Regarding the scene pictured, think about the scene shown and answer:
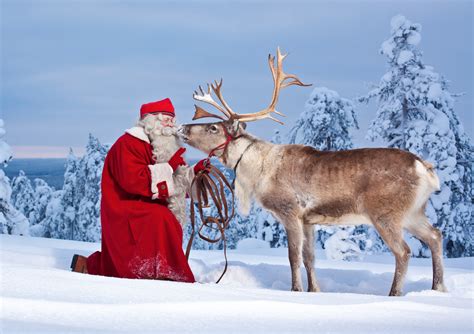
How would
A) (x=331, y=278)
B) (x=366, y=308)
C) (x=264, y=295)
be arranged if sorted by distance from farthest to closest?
1. (x=331, y=278)
2. (x=264, y=295)
3. (x=366, y=308)

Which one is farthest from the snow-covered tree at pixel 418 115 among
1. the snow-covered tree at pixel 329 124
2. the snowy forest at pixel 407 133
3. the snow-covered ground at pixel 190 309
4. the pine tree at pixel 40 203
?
the pine tree at pixel 40 203

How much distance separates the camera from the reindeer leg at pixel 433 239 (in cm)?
653

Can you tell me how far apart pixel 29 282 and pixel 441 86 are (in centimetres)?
1489

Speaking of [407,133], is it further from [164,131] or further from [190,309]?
[190,309]

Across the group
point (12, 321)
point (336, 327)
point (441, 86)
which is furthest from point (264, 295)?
point (441, 86)

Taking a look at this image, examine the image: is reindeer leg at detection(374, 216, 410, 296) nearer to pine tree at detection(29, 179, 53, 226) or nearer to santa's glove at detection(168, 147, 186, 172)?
santa's glove at detection(168, 147, 186, 172)

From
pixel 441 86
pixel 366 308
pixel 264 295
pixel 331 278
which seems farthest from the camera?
pixel 441 86

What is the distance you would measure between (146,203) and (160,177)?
347 mm

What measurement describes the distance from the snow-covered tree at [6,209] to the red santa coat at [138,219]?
12.2 metres

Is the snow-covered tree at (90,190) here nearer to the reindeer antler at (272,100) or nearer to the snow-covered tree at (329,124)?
the snow-covered tree at (329,124)

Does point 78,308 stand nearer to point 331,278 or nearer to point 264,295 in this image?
point 264,295

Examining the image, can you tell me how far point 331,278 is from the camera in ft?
24.8

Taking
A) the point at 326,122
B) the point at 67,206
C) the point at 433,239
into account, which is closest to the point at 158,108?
the point at 433,239

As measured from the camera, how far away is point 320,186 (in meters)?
6.54
